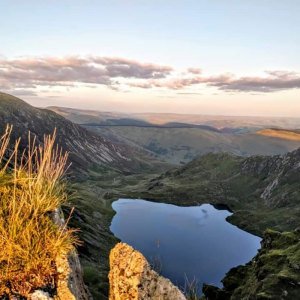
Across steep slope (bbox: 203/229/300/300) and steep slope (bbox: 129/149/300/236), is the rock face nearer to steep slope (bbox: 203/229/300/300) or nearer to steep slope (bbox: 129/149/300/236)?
steep slope (bbox: 203/229/300/300)

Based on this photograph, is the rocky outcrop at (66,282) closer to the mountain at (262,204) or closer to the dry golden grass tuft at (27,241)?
the dry golden grass tuft at (27,241)

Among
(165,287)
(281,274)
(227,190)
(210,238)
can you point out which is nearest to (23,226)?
(165,287)

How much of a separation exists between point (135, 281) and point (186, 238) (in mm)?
100696

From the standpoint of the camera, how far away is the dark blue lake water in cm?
7863

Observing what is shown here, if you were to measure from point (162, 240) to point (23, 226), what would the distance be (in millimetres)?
97801

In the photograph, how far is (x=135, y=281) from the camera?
32.2ft

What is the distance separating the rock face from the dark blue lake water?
5427 cm

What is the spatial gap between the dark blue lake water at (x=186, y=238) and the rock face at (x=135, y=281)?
5427 centimetres

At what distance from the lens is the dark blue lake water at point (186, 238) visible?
78.6 m

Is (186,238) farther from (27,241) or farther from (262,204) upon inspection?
(27,241)

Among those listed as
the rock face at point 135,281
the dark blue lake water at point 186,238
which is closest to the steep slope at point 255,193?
the dark blue lake water at point 186,238

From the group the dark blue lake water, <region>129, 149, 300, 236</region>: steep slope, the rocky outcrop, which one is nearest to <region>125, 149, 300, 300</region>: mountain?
<region>129, 149, 300, 236</region>: steep slope

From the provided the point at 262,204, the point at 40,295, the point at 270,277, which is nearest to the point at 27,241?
the point at 40,295

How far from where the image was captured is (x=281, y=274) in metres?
24.6
